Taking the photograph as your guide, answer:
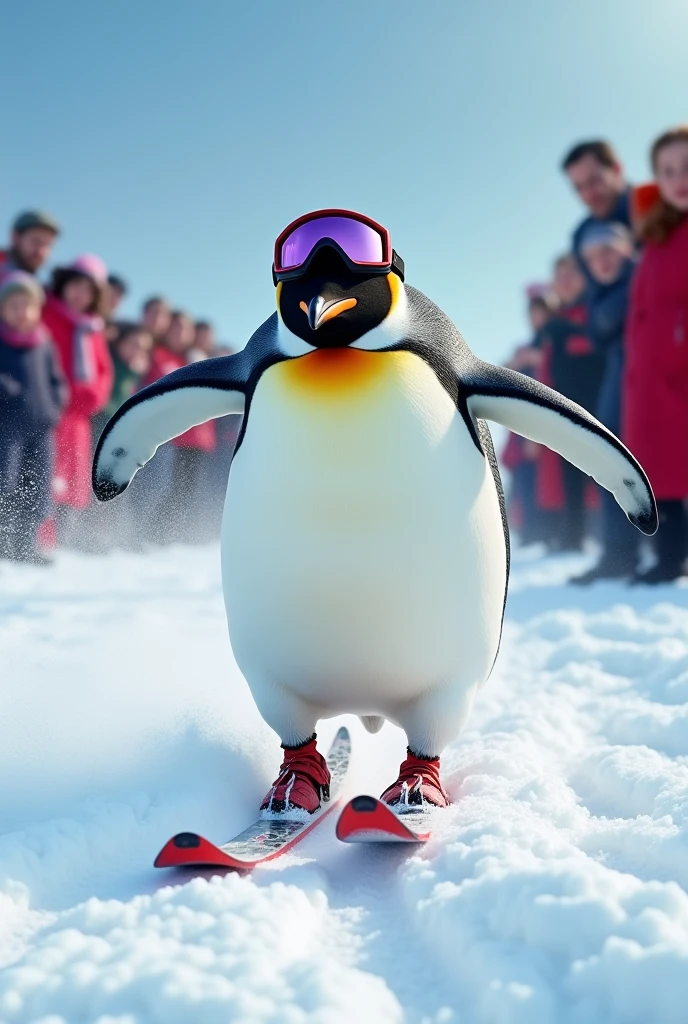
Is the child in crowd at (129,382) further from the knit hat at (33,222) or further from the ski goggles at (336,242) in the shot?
the ski goggles at (336,242)

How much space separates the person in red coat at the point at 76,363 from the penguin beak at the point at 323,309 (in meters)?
5.11

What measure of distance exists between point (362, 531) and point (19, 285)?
15.2ft

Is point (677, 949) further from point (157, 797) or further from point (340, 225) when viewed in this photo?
point (340, 225)

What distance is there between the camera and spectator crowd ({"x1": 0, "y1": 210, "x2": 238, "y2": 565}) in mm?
5344

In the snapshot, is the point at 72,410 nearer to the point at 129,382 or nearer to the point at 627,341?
the point at 129,382

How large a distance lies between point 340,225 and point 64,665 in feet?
4.49

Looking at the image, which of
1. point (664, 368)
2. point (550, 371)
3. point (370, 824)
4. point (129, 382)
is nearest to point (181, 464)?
point (129, 382)

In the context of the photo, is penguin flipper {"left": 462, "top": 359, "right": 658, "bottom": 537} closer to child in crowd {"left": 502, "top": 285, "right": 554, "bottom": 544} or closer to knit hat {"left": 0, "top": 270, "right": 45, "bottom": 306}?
knit hat {"left": 0, "top": 270, "right": 45, "bottom": 306}

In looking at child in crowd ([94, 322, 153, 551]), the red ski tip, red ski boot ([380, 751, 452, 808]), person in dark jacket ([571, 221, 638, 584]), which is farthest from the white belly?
child in crowd ([94, 322, 153, 551])

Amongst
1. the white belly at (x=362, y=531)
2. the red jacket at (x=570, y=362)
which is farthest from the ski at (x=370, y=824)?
the red jacket at (x=570, y=362)

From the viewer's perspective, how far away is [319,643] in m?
1.60

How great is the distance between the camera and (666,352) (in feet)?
14.2

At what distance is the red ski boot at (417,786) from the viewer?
61.4 inches

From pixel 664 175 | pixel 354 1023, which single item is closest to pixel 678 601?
pixel 664 175
